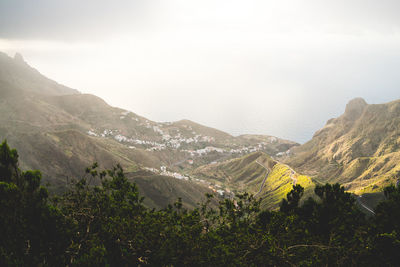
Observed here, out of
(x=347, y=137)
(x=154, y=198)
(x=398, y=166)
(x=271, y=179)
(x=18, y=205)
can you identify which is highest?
(x=347, y=137)

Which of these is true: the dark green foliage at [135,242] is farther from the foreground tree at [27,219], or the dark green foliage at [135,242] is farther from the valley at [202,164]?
the valley at [202,164]

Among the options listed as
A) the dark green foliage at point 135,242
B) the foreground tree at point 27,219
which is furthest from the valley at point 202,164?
the dark green foliage at point 135,242

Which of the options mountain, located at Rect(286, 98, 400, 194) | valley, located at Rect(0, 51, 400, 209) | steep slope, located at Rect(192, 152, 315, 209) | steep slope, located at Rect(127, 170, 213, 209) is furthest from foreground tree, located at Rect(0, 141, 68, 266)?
mountain, located at Rect(286, 98, 400, 194)

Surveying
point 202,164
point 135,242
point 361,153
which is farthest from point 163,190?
point 361,153

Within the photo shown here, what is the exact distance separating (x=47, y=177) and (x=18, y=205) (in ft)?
276

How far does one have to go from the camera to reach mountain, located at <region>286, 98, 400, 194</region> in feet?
393

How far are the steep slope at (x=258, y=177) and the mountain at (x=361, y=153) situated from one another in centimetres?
2580

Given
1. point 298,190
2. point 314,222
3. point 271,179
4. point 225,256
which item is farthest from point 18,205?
point 271,179

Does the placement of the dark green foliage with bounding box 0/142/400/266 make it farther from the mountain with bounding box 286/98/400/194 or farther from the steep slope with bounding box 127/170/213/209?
the mountain with bounding box 286/98/400/194

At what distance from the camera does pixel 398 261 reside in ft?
49.5

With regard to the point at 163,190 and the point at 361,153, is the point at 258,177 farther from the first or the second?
the point at 163,190

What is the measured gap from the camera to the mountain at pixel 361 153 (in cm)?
11975

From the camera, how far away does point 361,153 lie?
14950cm

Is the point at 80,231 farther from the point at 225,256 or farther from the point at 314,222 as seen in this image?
the point at 314,222
